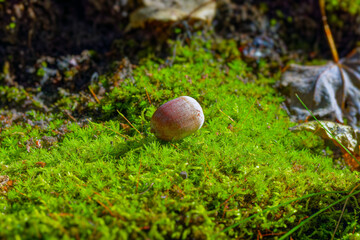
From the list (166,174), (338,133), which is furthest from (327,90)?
(166,174)

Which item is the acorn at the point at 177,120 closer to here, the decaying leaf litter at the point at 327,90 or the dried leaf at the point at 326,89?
the decaying leaf litter at the point at 327,90

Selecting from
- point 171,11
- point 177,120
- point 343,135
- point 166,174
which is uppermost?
point 171,11

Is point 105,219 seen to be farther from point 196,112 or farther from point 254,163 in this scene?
point 254,163

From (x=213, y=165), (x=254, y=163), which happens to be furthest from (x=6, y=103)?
(x=254, y=163)

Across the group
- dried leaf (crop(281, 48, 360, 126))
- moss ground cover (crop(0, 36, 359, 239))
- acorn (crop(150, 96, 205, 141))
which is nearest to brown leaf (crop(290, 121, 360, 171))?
moss ground cover (crop(0, 36, 359, 239))

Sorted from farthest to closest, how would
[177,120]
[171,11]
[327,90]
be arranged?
1. [171,11]
2. [327,90]
3. [177,120]

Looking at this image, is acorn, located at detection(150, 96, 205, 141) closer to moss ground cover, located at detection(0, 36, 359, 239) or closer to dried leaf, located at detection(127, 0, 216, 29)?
moss ground cover, located at detection(0, 36, 359, 239)

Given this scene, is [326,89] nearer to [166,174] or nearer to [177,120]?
[177,120]

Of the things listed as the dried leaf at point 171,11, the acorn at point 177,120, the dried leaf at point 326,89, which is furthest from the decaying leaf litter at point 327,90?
the dried leaf at point 171,11
